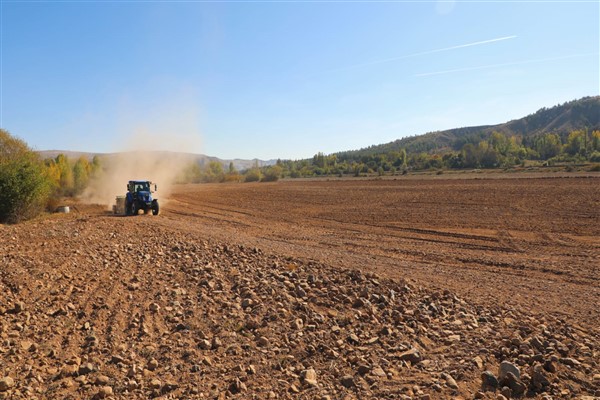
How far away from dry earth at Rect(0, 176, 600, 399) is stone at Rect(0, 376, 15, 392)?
22 millimetres

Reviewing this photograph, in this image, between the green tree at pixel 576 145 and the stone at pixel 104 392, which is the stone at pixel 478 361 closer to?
the stone at pixel 104 392

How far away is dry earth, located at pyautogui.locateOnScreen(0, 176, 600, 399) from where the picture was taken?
5398mm

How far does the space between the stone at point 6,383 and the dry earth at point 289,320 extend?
2 cm

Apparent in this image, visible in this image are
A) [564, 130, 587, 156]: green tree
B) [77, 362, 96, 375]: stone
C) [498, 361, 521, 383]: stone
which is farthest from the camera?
[564, 130, 587, 156]: green tree

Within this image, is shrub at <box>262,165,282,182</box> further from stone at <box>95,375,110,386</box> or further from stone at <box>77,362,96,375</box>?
stone at <box>95,375,110,386</box>

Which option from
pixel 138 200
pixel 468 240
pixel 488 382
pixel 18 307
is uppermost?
pixel 138 200

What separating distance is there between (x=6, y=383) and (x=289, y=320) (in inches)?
166

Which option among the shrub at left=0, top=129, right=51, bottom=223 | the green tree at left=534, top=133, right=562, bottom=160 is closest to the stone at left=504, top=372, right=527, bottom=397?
the shrub at left=0, top=129, right=51, bottom=223

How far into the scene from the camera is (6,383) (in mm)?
5176

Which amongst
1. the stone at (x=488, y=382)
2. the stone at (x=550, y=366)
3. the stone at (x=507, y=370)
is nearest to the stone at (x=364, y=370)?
the stone at (x=488, y=382)

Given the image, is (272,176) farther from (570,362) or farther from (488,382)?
(488,382)

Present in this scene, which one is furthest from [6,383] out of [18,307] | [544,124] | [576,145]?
[544,124]

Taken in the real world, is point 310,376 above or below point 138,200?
below

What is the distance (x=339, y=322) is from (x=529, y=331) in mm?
3193
